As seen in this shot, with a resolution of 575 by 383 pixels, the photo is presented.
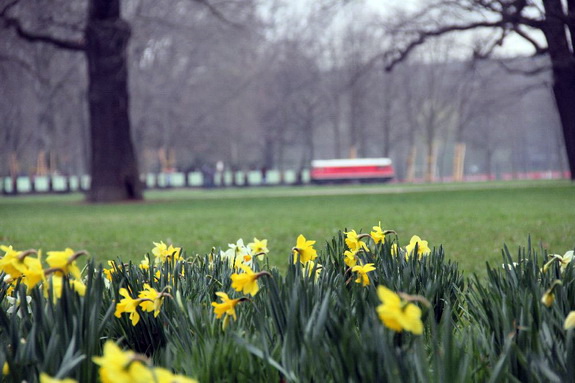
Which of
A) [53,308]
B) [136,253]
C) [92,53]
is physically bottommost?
[136,253]

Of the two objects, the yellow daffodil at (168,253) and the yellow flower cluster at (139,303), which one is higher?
the yellow daffodil at (168,253)

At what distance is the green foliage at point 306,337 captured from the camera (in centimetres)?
154

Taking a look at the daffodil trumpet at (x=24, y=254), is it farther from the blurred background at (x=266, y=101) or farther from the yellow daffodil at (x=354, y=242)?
the blurred background at (x=266, y=101)

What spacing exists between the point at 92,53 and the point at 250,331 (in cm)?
1861

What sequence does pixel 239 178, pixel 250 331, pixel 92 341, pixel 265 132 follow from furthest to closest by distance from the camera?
pixel 265 132 < pixel 239 178 < pixel 250 331 < pixel 92 341

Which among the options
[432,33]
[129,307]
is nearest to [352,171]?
[432,33]

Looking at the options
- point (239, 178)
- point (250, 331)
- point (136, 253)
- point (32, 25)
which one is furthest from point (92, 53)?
point (239, 178)

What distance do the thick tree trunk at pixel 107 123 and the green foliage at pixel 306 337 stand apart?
17411 millimetres

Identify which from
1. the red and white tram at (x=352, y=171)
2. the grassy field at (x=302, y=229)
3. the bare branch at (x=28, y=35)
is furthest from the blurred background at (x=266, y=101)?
the grassy field at (x=302, y=229)

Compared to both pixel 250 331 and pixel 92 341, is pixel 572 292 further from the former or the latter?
pixel 92 341

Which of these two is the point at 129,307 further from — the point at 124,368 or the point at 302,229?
the point at 302,229

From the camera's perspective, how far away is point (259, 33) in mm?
20719

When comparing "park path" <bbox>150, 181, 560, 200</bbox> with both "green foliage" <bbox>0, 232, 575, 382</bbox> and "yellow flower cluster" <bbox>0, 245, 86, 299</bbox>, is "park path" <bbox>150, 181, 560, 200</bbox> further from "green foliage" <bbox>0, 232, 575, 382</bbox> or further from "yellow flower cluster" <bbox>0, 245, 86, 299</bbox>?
"yellow flower cluster" <bbox>0, 245, 86, 299</bbox>

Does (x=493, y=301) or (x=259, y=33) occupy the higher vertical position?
(x=259, y=33)
